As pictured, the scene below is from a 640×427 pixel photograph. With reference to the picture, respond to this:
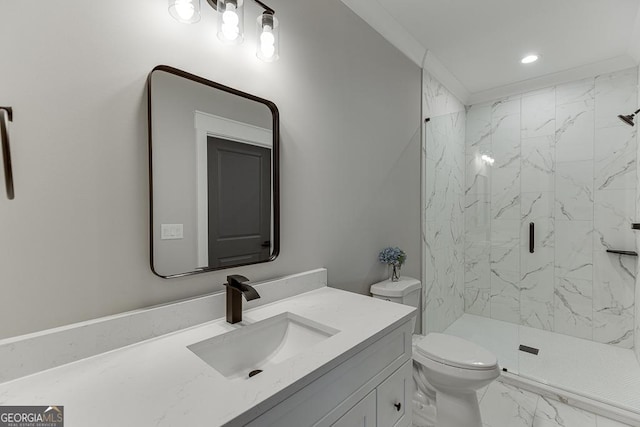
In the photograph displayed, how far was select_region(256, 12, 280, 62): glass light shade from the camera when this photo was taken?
1.22m

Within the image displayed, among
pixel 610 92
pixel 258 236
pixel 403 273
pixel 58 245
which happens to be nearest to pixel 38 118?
pixel 58 245

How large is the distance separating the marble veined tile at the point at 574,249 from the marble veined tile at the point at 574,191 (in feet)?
0.27

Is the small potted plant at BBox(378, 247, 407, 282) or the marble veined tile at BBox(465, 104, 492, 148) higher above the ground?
the marble veined tile at BBox(465, 104, 492, 148)

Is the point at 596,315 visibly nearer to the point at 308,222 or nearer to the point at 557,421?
the point at 557,421

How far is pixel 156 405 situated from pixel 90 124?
0.78m

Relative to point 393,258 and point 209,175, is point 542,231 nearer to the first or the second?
point 393,258

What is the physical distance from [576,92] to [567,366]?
92.8 inches

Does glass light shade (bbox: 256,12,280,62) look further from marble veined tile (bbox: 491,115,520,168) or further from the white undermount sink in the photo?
marble veined tile (bbox: 491,115,520,168)

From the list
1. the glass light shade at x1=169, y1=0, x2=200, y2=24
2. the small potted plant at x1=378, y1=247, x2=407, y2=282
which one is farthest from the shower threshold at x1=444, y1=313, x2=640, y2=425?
the glass light shade at x1=169, y1=0, x2=200, y2=24

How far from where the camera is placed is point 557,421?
1786mm

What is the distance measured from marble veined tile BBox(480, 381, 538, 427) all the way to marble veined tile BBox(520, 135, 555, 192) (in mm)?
1825

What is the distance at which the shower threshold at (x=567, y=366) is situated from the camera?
1868 millimetres

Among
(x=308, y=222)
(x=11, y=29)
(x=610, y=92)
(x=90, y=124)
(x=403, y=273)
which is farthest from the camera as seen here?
(x=610, y=92)

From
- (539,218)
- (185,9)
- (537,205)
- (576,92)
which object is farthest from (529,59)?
(185,9)
